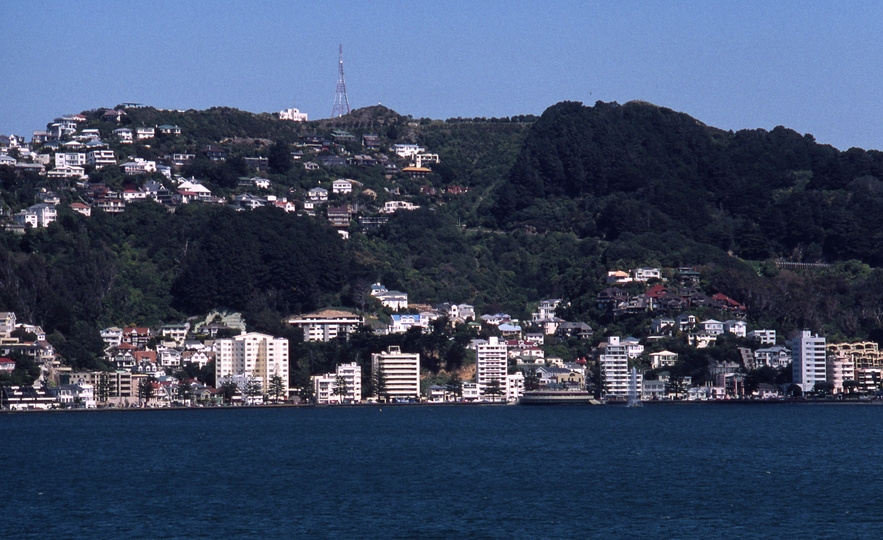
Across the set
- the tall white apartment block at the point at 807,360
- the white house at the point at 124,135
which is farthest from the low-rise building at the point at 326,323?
the white house at the point at 124,135

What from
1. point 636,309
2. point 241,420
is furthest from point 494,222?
point 241,420

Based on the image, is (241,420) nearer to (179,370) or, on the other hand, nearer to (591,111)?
(179,370)

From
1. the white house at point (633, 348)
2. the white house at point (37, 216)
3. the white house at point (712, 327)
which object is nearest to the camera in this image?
the white house at point (633, 348)

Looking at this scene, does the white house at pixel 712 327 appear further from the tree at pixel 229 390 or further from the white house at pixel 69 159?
the white house at pixel 69 159

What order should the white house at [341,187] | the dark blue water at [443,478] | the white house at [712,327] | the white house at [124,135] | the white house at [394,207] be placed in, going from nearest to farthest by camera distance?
1. the dark blue water at [443,478]
2. the white house at [712,327]
3. the white house at [394,207]
4. the white house at [341,187]
5. the white house at [124,135]

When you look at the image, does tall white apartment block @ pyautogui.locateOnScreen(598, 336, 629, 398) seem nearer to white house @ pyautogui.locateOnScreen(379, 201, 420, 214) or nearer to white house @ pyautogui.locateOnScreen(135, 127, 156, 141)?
white house @ pyautogui.locateOnScreen(379, 201, 420, 214)

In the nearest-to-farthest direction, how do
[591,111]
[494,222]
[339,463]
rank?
[339,463] < [494,222] < [591,111]
